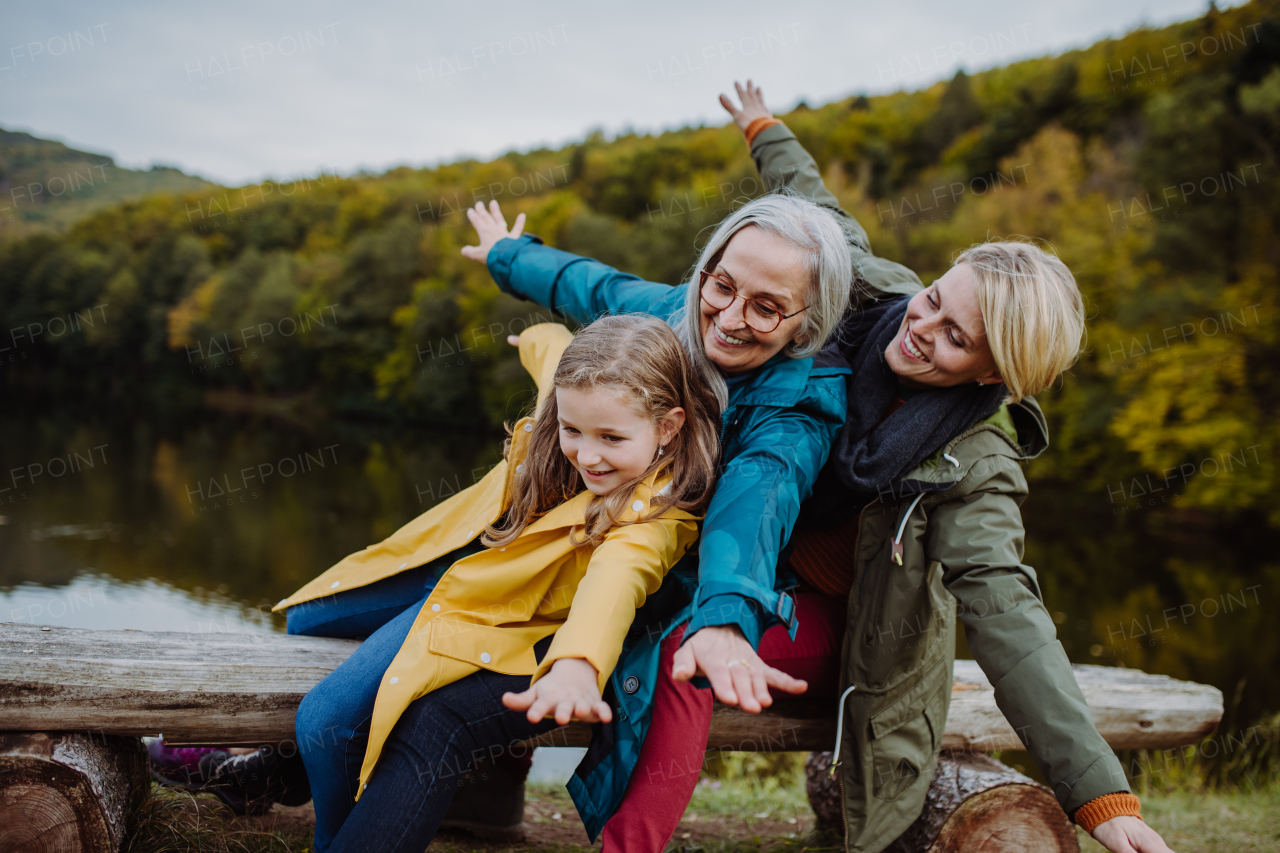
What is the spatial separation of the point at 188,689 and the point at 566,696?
1.39 m

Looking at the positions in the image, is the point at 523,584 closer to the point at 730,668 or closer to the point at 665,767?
the point at 665,767

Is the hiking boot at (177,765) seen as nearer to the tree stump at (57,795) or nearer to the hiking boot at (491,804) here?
the tree stump at (57,795)

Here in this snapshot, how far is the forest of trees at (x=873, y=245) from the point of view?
1825cm

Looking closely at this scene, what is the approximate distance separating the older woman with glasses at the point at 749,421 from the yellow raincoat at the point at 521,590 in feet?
0.56

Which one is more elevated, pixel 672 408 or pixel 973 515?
pixel 672 408

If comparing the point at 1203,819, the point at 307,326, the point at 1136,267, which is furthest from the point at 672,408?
the point at 307,326

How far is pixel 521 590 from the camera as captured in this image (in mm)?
2258

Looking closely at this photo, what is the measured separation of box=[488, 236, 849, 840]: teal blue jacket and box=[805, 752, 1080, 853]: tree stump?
112 centimetres

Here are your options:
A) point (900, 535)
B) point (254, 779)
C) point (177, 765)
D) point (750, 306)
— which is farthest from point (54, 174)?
point (900, 535)

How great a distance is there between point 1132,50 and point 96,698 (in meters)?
42.3

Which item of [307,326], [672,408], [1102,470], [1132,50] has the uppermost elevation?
[1132,50]

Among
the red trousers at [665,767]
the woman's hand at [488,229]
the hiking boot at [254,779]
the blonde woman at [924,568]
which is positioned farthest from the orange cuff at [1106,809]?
the woman's hand at [488,229]

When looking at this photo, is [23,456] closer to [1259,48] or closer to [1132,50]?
[1259,48]

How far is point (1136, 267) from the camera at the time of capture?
65.8ft
